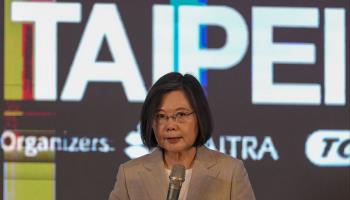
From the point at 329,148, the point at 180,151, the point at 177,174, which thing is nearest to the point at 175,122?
the point at 180,151

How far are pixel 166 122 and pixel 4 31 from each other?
1.96 meters

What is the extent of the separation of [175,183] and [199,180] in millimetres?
414

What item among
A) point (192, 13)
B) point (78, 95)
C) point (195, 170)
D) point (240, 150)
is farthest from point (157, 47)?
point (195, 170)

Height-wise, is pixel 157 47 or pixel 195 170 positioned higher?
pixel 157 47

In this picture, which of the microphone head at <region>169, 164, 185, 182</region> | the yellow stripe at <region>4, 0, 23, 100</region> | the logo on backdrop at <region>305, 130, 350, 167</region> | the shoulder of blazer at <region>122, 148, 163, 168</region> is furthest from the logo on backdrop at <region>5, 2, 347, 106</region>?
the microphone head at <region>169, 164, 185, 182</region>

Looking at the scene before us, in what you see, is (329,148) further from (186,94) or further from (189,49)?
(186,94)

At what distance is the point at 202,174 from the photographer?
6.78 feet

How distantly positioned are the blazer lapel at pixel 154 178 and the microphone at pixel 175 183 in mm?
321

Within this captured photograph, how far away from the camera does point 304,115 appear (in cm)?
378

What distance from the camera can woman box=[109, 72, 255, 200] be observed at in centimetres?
201

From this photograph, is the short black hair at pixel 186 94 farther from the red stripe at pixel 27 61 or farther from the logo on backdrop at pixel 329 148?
the logo on backdrop at pixel 329 148

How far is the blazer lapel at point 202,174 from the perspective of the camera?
204 cm

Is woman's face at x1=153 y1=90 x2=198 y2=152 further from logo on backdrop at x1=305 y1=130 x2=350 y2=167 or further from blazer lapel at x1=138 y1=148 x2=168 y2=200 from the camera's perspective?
logo on backdrop at x1=305 y1=130 x2=350 y2=167

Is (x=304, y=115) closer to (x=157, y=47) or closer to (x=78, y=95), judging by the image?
(x=157, y=47)
